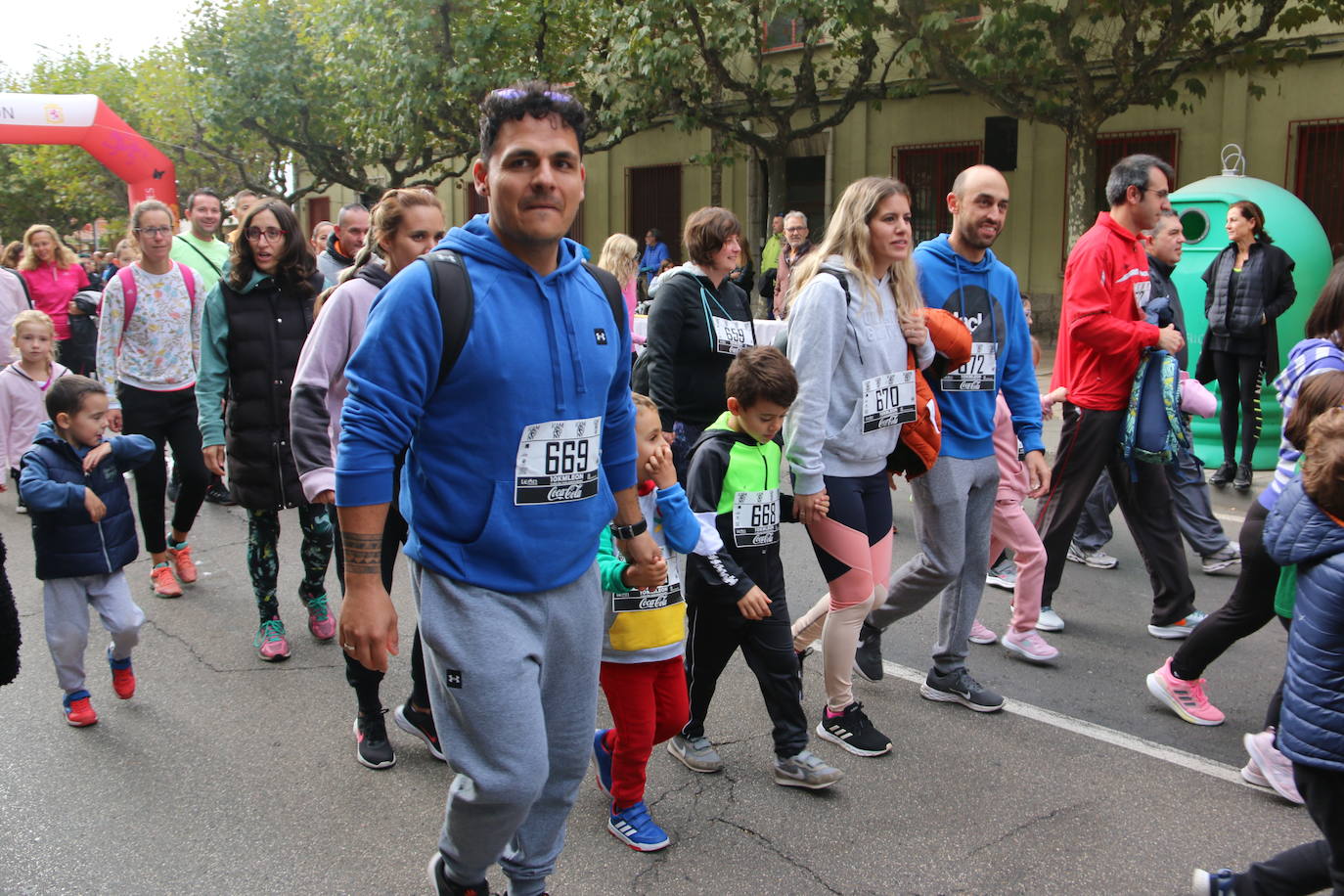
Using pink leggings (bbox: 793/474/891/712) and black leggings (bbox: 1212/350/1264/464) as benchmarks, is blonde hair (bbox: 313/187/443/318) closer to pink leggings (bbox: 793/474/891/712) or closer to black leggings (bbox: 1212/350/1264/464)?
pink leggings (bbox: 793/474/891/712)

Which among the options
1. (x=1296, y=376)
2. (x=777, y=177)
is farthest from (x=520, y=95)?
(x=777, y=177)

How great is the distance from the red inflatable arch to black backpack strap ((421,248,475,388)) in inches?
671

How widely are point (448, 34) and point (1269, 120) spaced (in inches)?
482

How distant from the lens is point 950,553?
4293mm

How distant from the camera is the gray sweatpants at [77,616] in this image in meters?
4.38

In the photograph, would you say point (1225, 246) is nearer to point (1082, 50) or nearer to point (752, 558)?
point (1082, 50)

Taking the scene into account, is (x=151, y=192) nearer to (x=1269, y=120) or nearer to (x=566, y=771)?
(x=1269, y=120)

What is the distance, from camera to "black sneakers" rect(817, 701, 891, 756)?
403 cm

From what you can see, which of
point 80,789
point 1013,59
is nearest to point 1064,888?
point 80,789

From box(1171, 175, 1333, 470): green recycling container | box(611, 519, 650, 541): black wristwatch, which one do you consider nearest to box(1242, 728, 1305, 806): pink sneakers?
box(611, 519, 650, 541): black wristwatch

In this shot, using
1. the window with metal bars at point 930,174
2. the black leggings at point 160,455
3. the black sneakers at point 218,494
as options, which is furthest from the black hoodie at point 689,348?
the window with metal bars at point 930,174

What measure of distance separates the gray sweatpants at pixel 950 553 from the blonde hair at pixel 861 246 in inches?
24.4

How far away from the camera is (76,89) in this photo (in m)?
39.2

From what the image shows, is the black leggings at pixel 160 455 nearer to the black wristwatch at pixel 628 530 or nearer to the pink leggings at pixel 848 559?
the pink leggings at pixel 848 559
